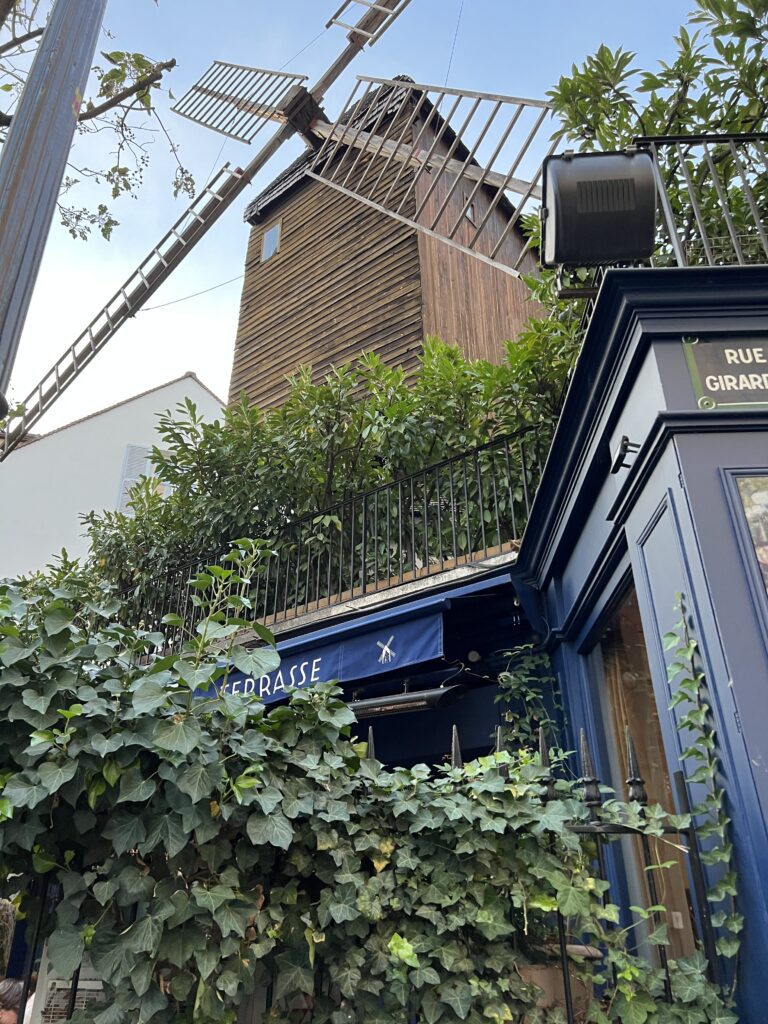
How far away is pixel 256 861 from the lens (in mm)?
2529

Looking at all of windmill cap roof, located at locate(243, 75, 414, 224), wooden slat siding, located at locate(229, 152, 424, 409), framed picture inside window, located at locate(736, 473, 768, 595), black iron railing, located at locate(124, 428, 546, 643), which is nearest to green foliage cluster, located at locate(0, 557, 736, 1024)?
framed picture inside window, located at locate(736, 473, 768, 595)

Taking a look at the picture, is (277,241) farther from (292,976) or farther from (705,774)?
(292,976)

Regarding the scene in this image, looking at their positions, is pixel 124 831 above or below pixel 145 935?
above

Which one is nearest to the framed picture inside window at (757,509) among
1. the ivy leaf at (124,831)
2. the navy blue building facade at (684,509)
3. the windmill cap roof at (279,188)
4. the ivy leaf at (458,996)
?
the navy blue building facade at (684,509)

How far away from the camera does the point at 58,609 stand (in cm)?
260

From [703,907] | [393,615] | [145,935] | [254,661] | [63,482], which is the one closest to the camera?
[145,935]

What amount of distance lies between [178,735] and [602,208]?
3.16 meters

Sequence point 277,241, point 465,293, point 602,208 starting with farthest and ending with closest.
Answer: point 277,241, point 465,293, point 602,208

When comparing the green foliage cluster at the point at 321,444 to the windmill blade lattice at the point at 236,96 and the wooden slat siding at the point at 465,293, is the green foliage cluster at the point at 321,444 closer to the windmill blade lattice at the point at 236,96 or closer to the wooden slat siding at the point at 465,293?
the wooden slat siding at the point at 465,293

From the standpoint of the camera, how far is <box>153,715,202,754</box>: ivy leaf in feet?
7.68

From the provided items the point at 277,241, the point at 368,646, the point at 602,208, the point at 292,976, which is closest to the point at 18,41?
the point at 602,208

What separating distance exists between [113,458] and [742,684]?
19819mm

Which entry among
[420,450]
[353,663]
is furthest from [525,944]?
[420,450]

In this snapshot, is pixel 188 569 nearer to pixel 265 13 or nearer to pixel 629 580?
pixel 629 580
